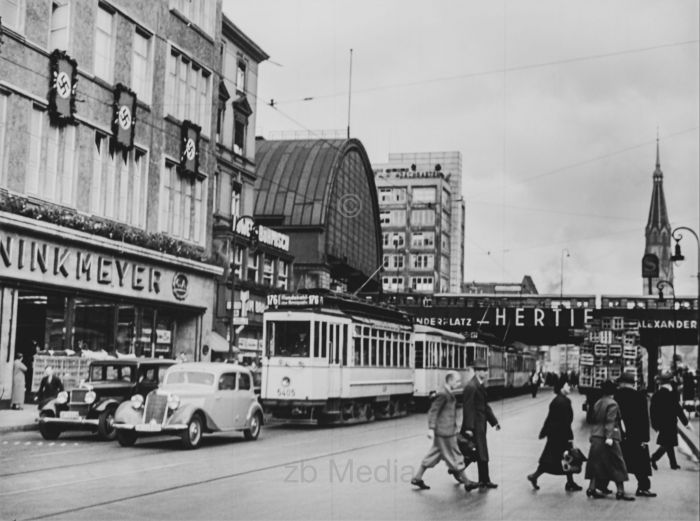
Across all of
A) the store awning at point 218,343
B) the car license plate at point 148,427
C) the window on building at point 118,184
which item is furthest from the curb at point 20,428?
the store awning at point 218,343

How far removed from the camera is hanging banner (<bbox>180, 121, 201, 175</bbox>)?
37062mm

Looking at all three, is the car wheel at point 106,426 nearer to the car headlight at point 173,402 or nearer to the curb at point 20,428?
the car headlight at point 173,402

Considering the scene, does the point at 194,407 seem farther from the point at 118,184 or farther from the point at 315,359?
the point at 118,184

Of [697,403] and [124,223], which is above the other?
[124,223]

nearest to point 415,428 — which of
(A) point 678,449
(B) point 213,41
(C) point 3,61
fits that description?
(A) point 678,449

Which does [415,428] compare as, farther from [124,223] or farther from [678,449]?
[124,223]

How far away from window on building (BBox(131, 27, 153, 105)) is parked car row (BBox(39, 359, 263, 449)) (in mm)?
14021

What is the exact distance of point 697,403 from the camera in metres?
33.2

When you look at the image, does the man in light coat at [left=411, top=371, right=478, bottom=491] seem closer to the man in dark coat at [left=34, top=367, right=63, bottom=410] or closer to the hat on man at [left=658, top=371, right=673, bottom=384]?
the hat on man at [left=658, top=371, right=673, bottom=384]

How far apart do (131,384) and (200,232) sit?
1752cm

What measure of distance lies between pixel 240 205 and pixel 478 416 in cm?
3959

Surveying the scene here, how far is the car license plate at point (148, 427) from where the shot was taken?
733 inches

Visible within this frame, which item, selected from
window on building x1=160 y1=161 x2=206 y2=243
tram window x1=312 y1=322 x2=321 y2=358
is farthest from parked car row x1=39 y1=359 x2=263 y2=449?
window on building x1=160 y1=161 x2=206 y2=243

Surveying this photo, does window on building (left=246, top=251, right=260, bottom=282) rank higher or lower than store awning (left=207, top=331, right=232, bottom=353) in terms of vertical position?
higher
